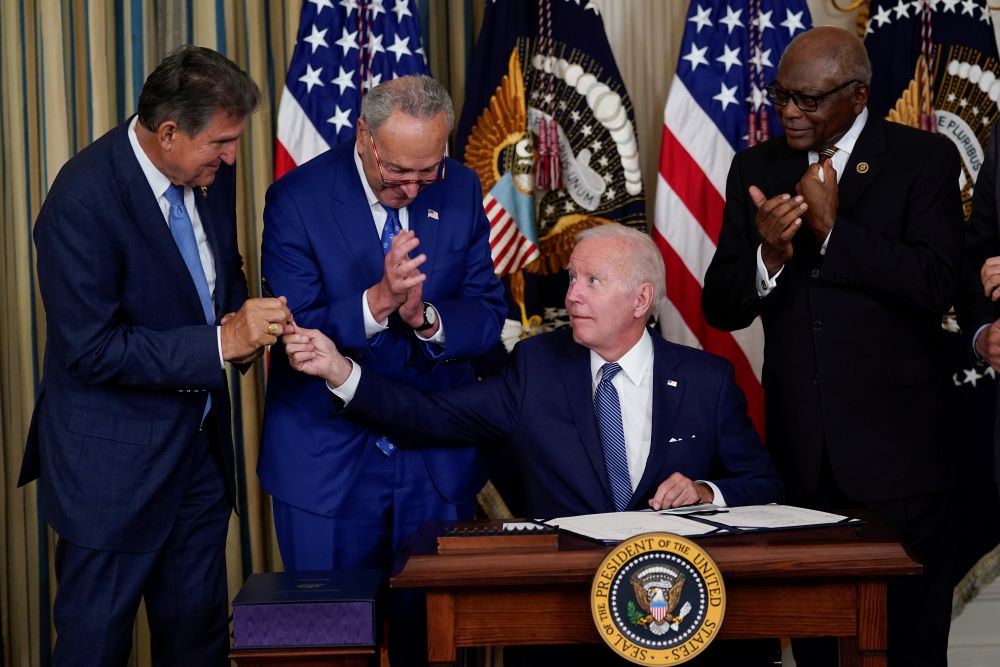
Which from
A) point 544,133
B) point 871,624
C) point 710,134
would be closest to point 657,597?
point 871,624

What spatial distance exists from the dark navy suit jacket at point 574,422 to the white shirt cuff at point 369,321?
0.30 ft

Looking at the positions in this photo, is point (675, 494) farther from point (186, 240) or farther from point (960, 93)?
point (960, 93)

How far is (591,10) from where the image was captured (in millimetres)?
4008

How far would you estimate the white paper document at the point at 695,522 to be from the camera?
2.27 meters

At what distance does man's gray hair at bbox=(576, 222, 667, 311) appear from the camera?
113 inches

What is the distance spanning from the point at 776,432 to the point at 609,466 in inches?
24.5

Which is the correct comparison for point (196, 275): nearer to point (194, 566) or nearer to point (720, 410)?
point (194, 566)

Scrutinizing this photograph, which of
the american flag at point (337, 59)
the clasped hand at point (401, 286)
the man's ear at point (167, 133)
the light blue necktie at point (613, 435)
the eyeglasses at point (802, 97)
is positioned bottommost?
the light blue necktie at point (613, 435)

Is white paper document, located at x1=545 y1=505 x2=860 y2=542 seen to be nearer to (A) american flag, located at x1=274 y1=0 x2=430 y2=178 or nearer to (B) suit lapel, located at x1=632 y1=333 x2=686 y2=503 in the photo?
(B) suit lapel, located at x1=632 y1=333 x2=686 y2=503

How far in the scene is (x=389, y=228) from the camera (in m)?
2.91

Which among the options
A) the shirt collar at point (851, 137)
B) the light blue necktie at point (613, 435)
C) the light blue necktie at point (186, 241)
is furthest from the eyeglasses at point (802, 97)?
the light blue necktie at point (186, 241)

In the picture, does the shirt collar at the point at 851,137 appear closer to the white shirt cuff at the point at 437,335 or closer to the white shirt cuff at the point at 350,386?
the white shirt cuff at the point at 437,335

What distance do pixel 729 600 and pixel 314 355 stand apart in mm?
1076

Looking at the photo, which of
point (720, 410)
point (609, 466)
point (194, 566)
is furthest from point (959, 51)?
point (194, 566)
